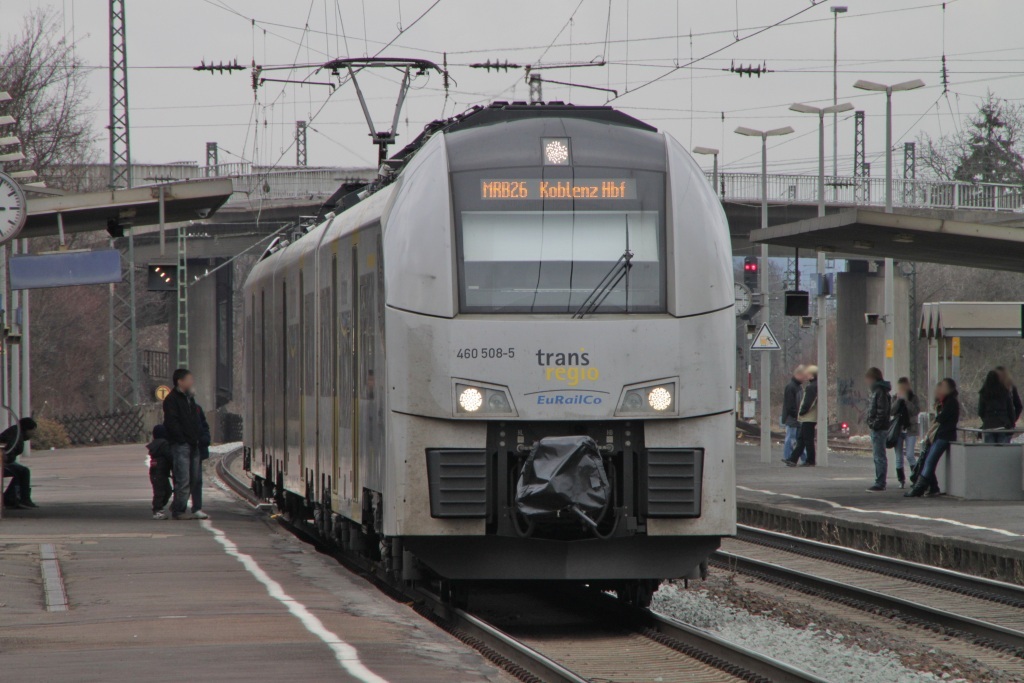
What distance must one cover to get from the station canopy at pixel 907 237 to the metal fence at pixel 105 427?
31876 mm

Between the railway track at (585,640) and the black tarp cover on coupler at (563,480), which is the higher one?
the black tarp cover on coupler at (563,480)

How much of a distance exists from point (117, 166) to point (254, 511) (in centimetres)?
2438

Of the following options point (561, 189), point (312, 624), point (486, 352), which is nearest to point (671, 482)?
point (486, 352)

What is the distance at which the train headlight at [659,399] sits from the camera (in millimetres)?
10219

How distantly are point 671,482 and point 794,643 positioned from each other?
1383 mm

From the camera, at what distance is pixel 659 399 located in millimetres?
10234

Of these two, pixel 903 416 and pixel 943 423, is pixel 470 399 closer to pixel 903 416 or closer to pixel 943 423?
pixel 943 423

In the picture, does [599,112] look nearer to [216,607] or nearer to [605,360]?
[605,360]

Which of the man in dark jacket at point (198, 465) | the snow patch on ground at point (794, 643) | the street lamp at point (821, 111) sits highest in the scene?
the street lamp at point (821, 111)

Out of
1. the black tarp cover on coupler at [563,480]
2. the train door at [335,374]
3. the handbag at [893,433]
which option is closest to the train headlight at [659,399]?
the black tarp cover on coupler at [563,480]

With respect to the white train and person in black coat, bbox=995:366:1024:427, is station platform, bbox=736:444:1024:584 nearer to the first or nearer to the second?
person in black coat, bbox=995:366:1024:427

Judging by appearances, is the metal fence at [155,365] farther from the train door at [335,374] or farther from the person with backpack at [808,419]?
the train door at [335,374]

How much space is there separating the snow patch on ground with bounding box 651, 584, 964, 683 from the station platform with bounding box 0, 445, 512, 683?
2.18 meters

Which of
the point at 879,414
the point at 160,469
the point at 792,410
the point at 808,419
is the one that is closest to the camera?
the point at 160,469
